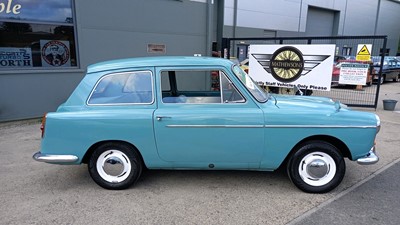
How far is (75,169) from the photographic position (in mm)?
4426

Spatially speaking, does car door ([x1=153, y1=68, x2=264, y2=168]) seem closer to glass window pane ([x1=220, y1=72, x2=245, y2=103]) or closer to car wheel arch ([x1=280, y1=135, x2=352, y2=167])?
glass window pane ([x1=220, y1=72, x2=245, y2=103])

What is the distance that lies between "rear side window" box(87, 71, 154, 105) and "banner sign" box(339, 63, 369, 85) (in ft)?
23.2

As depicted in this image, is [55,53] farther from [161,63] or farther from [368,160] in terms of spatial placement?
[368,160]

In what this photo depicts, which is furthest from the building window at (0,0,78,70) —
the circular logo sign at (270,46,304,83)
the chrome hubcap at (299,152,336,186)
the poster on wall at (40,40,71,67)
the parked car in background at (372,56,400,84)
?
the parked car in background at (372,56,400,84)

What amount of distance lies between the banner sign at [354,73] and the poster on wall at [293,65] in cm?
129

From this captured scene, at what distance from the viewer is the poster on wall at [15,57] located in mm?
6797

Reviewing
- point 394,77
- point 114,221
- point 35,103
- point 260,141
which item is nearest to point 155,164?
point 114,221

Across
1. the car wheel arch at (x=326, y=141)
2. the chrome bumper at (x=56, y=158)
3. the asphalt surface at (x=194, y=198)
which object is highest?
the car wheel arch at (x=326, y=141)

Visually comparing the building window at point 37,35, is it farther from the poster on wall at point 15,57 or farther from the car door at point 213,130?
the car door at point 213,130

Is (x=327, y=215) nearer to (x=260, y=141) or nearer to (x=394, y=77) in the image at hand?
(x=260, y=141)

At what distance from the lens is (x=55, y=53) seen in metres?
7.48

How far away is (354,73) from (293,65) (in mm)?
1878

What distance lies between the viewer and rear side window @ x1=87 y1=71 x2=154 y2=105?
364cm

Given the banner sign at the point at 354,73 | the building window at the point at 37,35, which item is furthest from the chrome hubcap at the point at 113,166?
the banner sign at the point at 354,73
